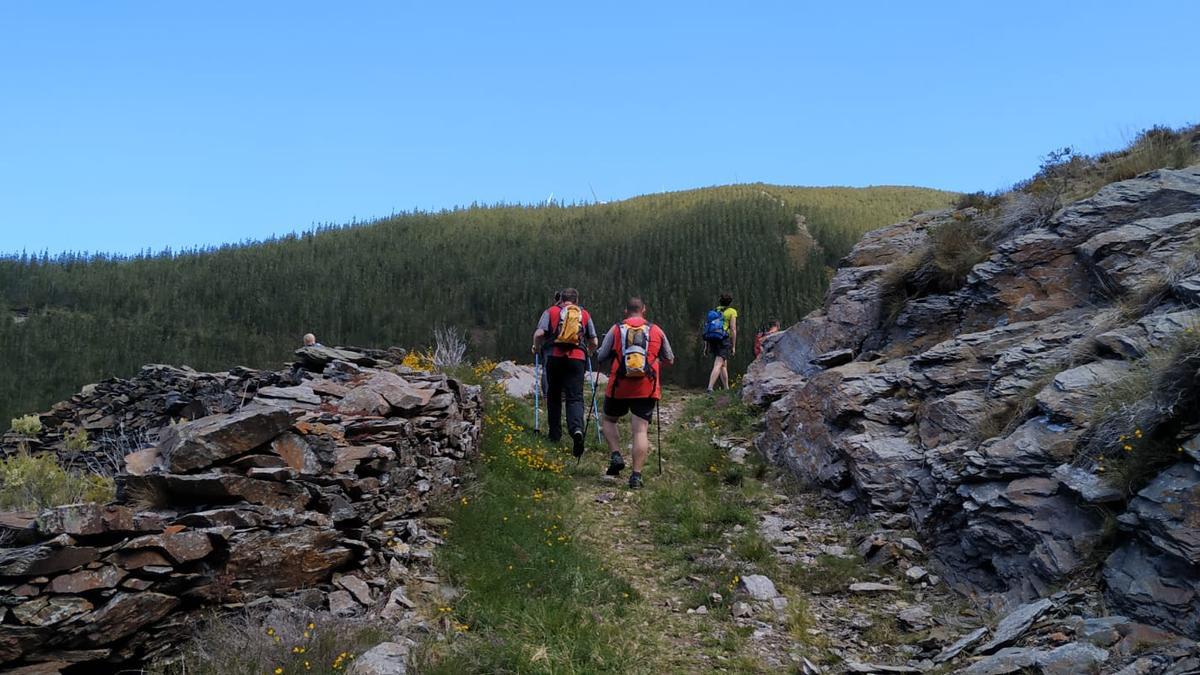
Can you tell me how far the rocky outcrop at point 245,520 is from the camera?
385 cm

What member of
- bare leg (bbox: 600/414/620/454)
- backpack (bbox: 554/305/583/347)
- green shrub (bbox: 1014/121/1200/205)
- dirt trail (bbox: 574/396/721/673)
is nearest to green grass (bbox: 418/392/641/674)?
dirt trail (bbox: 574/396/721/673)

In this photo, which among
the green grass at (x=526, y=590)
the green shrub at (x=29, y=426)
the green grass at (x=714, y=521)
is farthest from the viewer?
the green shrub at (x=29, y=426)

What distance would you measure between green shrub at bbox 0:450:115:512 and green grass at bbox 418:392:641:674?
2352mm

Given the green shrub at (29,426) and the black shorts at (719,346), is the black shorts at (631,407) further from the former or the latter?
the green shrub at (29,426)

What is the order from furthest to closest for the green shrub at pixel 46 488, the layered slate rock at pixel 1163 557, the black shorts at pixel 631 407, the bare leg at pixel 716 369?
the bare leg at pixel 716 369
the black shorts at pixel 631 407
the green shrub at pixel 46 488
the layered slate rock at pixel 1163 557

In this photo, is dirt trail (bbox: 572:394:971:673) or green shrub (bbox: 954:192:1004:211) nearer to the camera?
dirt trail (bbox: 572:394:971:673)

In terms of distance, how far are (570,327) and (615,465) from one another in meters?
1.63

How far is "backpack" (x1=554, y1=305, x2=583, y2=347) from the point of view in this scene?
9.13 m

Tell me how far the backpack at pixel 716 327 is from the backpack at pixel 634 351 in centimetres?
568

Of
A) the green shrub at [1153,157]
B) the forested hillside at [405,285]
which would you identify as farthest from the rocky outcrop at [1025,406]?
the forested hillside at [405,285]

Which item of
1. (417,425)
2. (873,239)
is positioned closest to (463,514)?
(417,425)

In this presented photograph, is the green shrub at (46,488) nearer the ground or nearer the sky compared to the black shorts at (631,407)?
nearer the ground

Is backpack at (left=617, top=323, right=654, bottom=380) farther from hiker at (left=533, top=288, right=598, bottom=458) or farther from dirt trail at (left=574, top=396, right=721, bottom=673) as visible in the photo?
dirt trail at (left=574, top=396, right=721, bottom=673)

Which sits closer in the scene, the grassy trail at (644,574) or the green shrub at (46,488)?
the grassy trail at (644,574)
